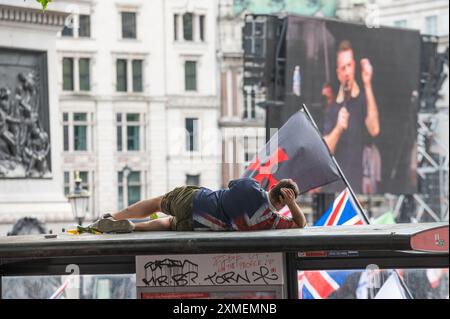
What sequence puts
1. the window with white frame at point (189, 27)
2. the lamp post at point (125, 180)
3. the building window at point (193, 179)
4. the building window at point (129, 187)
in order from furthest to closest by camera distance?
the building window at point (193, 179), the window with white frame at point (189, 27), the building window at point (129, 187), the lamp post at point (125, 180)

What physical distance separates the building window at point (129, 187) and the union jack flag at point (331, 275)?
2098 inches

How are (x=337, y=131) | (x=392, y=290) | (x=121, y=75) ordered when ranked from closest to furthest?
(x=392, y=290) < (x=337, y=131) < (x=121, y=75)

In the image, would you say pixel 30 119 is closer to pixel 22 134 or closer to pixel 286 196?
pixel 22 134

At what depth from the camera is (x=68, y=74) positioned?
66938 millimetres

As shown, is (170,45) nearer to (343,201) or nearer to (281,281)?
(343,201)

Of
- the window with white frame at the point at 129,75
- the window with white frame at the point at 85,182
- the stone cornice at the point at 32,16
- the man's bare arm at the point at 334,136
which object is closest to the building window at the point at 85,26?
the window with white frame at the point at 129,75

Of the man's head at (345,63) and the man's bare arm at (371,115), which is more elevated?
the man's head at (345,63)

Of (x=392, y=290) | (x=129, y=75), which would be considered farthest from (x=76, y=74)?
(x=392, y=290)

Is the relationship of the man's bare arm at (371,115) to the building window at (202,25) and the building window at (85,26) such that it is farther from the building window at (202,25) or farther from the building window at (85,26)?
the building window at (85,26)

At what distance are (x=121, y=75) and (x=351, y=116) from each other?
1206 centimetres

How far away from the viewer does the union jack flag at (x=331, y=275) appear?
938 centimetres

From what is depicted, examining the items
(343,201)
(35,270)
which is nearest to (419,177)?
(343,201)

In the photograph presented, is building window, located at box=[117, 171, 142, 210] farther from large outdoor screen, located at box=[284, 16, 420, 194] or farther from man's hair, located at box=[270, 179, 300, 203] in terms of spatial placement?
man's hair, located at box=[270, 179, 300, 203]

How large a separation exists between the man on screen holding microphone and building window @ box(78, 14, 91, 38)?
487 inches
